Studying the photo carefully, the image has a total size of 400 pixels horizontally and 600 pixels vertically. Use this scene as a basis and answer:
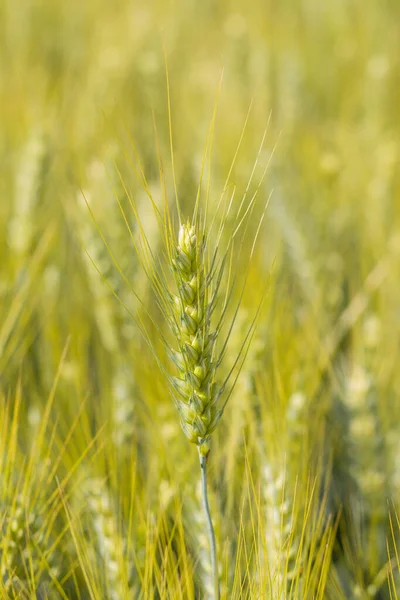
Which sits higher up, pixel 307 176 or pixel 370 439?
pixel 307 176

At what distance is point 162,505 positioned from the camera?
808mm

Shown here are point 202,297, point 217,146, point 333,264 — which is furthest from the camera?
point 217,146

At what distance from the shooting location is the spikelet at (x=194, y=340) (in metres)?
0.61

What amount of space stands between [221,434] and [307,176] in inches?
35.6

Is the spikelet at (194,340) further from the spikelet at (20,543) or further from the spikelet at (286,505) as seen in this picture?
the spikelet at (20,543)

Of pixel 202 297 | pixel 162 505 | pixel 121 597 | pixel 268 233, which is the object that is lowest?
pixel 121 597

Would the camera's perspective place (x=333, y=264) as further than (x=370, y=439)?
Yes

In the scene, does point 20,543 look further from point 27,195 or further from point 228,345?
point 27,195

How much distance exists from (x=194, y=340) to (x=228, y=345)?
0.48 meters

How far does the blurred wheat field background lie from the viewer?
32.1 inches

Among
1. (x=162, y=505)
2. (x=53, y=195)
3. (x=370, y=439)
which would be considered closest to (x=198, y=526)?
(x=162, y=505)

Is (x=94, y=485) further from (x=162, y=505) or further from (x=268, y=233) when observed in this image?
(x=268, y=233)

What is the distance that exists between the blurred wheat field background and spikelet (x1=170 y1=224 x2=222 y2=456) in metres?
0.04

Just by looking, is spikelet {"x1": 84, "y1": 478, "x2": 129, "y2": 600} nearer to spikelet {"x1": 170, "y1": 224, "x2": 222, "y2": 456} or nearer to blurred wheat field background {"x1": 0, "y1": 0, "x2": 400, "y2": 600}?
blurred wheat field background {"x1": 0, "y1": 0, "x2": 400, "y2": 600}
